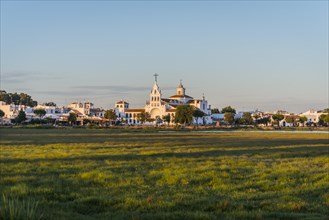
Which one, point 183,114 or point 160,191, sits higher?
point 183,114

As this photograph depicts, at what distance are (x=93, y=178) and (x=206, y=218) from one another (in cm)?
812

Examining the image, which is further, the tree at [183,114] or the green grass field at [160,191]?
the tree at [183,114]

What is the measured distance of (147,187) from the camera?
54.0 ft

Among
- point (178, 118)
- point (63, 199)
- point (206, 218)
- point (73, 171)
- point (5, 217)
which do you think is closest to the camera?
point (5, 217)

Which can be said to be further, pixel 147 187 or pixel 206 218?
pixel 147 187

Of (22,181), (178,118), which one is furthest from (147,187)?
(178,118)

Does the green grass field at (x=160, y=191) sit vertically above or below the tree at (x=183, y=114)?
below

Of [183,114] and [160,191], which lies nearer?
[160,191]

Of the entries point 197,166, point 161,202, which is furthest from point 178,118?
point 161,202

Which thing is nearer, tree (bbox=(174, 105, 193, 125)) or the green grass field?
the green grass field

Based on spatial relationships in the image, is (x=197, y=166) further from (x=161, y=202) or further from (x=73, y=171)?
(x=161, y=202)

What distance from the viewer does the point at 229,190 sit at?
A: 1612 cm

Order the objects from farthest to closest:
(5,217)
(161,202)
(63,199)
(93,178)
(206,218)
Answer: (93,178), (63,199), (161,202), (206,218), (5,217)

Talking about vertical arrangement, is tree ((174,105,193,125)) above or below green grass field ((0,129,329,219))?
above
